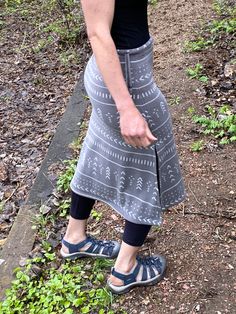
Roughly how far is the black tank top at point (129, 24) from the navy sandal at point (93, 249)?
1.26 m

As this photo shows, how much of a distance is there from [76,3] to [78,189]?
5.95m

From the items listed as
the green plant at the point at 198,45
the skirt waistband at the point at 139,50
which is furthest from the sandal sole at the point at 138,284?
the green plant at the point at 198,45

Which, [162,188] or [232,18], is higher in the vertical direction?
[162,188]

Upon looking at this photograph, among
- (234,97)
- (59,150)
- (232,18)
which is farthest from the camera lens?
(232,18)

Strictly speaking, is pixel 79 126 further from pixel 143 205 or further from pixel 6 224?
pixel 143 205

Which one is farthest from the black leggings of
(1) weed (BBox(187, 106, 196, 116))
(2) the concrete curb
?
(1) weed (BBox(187, 106, 196, 116))

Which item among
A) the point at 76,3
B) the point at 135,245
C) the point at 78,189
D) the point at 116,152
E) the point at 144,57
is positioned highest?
the point at 144,57

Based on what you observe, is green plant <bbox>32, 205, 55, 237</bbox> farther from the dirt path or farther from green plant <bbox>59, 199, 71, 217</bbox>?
the dirt path

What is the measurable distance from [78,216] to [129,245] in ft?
1.14

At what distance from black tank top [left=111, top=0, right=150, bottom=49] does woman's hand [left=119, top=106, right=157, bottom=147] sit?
0.31m

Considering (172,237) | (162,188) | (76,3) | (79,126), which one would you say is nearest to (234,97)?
(79,126)

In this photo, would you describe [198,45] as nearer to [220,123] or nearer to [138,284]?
[220,123]

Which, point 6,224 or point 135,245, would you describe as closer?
point 135,245

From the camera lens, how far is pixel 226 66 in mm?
4766
